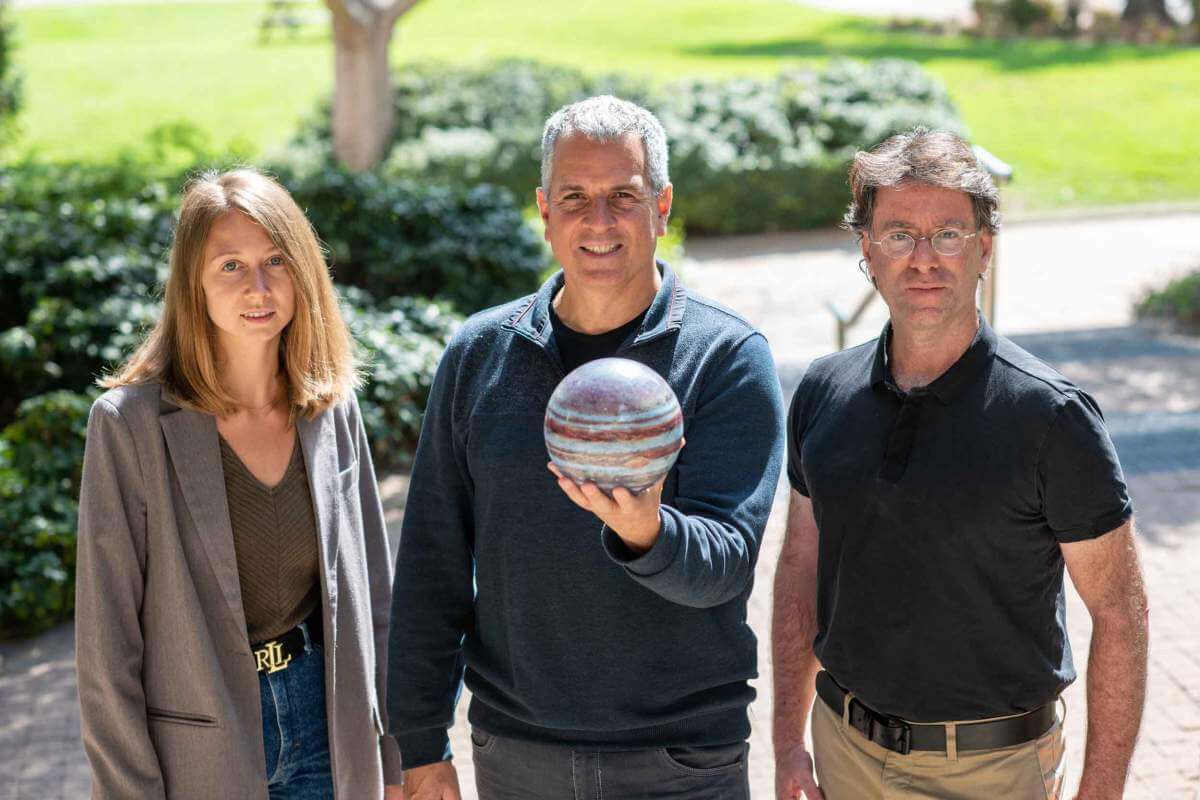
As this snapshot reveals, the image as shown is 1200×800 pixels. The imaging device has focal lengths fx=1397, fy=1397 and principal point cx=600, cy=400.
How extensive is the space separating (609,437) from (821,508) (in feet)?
2.94

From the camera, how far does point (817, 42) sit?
35.9m

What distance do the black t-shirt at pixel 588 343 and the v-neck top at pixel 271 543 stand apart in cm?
80

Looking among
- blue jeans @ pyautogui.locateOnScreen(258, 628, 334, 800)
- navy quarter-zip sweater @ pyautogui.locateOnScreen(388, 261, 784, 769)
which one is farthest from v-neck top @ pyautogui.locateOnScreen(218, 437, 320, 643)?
navy quarter-zip sweater @ pyautogui.locateOnScreen(388, 261, 784, 769)

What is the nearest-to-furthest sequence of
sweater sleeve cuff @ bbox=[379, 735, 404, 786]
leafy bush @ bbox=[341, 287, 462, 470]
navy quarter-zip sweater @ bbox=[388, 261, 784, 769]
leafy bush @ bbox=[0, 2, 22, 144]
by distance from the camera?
navy quarter-zip sweater @ bbox=[388, 261, 784, 769], sweater sleeve cuff @ bbox=[379, 735, 404, 786], leafy bush @ bbox=[341, 287, 462, 470], leafy bush @ bbox=[0, 2, 22, 144]

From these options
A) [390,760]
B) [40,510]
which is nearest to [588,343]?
[390,760]

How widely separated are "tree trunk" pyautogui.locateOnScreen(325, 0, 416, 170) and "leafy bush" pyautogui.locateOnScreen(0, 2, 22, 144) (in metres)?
5.14

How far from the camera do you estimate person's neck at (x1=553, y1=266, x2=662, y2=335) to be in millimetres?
3070

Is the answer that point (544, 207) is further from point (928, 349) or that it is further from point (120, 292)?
point (120, 292)

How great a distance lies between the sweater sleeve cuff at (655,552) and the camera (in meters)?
2.58

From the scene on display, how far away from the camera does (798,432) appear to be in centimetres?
336

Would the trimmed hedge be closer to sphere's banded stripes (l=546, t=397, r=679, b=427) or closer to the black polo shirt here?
the black polo shirt

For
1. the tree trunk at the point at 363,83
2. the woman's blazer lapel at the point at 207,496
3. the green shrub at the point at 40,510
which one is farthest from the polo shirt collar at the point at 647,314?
the tree trunk at the point at 363,83

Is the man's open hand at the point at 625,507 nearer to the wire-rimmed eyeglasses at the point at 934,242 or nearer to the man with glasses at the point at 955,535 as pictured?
the man with glasses at the point at 955,535

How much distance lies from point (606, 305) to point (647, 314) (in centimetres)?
9
